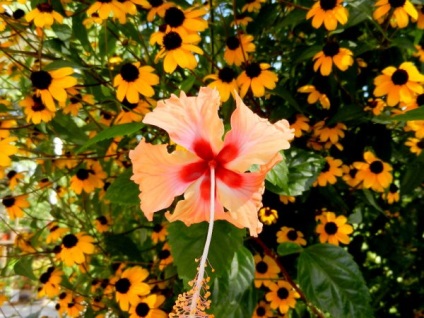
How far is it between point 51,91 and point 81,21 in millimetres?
185

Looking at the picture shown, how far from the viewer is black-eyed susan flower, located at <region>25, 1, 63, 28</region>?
34.5 inches

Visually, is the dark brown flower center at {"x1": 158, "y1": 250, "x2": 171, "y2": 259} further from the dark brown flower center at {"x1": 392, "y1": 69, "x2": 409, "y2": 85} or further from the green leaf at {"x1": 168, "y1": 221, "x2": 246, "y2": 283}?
the dark brown flower center at {"x1": 392, "y1": 69, "x2": 409, "y2": 85}

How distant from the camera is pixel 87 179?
1.14 metres

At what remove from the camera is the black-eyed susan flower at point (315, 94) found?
976 millimetres

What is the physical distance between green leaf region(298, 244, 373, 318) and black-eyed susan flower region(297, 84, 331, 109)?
12.3 inches

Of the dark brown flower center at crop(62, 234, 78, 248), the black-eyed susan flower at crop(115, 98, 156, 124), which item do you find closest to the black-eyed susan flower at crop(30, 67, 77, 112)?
the black-eyed susan flower at crop(115, 98, 156, 124)

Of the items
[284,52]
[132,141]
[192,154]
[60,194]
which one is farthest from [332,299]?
[60,194]

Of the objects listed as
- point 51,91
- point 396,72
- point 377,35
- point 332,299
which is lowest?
point 332,299

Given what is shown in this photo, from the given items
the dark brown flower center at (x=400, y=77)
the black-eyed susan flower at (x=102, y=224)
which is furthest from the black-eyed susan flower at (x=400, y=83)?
the black-eyed susan flower at (x=102, y=224)

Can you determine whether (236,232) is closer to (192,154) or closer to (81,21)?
(192,154)

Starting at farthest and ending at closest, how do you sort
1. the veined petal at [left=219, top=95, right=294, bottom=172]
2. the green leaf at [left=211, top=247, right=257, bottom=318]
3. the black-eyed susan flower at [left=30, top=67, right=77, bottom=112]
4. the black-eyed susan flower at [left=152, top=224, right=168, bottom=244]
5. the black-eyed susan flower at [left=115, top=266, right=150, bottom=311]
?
1. the black-eyed susan flower at [left=152, top=224, right=168, bottom=244]
2. the black-eyed susan flower at [left=115, top=266, right=150, bottom=311]
3. the black-eyed susan flower at [left=30, top=67, right=77, bottom=112]
4. the green leaf at [left=211, top=247, right=257, bottom=318]
5. the veined petal at [left=219, top=95, right=294, bottom=172]

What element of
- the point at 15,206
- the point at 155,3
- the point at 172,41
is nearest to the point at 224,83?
the point at 172,41

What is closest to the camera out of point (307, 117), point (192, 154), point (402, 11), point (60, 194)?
point (192, 154)

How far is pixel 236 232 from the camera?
2.11ft
